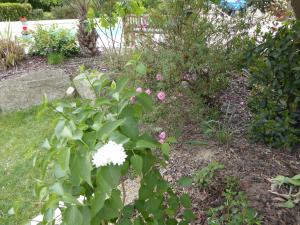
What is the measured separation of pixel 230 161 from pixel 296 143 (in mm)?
675

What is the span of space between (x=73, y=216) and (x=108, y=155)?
0.96ft

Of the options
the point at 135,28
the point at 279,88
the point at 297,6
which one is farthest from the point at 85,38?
the point at 279,88

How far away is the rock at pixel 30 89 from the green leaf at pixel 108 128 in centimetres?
502

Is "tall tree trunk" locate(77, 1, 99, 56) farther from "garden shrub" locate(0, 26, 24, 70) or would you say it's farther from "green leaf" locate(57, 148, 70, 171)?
"green leaf" locate(57, 148, 70, 171)

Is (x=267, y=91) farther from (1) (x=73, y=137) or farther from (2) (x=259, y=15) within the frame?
(1) (x=73, y=137)

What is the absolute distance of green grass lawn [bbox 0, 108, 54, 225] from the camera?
3.65 m

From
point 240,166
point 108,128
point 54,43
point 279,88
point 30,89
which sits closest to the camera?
point 108,128

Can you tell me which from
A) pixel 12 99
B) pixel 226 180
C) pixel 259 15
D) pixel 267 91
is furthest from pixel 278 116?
pixel 12 99

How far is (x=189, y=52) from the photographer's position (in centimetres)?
409

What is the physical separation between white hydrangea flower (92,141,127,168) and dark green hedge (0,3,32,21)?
23.8 m

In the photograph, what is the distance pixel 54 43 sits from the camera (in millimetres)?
7742

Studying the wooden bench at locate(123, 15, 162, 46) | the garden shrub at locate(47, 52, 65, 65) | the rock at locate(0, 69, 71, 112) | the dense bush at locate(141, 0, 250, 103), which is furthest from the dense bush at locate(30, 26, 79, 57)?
the dense bush at locate(141, 0, 250, 103)

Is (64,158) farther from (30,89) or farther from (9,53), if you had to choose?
(9,53)

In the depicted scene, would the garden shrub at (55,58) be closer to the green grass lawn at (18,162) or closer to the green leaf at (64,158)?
the green grass lawn at (18,162)
